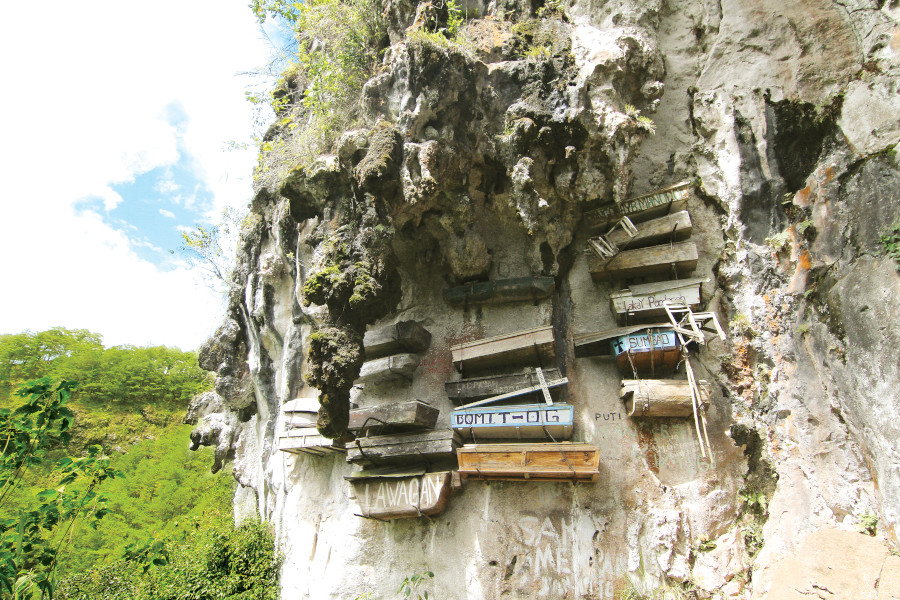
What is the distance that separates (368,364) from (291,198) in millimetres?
3203

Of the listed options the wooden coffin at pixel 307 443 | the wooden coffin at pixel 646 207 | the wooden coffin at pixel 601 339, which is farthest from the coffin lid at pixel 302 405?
the wooden coffin at pixel 646 207

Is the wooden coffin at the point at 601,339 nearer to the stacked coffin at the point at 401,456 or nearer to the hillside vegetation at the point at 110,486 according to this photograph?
the stacked coffin at the point at 401,456

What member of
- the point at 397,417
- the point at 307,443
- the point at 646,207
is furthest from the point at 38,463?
the point at 646,207

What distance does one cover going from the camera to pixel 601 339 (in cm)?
670

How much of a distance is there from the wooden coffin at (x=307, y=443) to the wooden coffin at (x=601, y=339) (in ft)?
13.1

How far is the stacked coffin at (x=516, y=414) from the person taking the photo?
20.2ft

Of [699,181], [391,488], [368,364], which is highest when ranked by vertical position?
[699,181]

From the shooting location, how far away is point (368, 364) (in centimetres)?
819

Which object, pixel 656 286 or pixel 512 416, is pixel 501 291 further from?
pixel 656 286

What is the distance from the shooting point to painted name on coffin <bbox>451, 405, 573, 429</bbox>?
20.5 ft

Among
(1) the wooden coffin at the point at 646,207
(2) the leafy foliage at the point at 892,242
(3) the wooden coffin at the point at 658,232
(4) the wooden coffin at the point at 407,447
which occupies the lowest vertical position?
(4) the wooden coffin at the point at 407,447

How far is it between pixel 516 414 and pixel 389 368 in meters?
2.30

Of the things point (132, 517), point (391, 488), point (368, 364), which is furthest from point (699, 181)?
point (132, 517)

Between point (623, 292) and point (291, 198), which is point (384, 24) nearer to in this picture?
point (291, 198)
